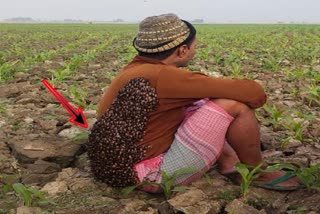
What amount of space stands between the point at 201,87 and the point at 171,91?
6.4 inches

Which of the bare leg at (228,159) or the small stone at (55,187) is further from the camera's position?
the bare leg at (228,159)

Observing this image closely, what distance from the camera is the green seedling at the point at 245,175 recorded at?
267cm

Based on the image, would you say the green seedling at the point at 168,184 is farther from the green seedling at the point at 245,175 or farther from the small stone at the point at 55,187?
the small stone at the point at 55,187

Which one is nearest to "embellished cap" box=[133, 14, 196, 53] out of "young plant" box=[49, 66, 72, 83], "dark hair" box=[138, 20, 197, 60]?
"dark hair" box=[138, 20, 197, 60]

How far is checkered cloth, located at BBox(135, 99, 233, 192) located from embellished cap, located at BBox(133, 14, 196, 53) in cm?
39

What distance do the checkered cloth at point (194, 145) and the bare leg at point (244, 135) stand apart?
4cm

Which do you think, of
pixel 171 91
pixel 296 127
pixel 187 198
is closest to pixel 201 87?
pixel 171 91

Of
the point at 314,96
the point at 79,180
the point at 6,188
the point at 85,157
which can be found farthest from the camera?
the point at 314,96

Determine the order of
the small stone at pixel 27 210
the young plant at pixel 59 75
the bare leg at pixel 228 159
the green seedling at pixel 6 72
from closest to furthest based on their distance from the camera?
the small stone at pixel 27 210 → the bare leg at pixel 228 159 → the young plant at pixel 59 75 → the green seedling at pixel 6 72

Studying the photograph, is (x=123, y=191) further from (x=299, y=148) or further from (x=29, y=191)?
(x=299, y=148)

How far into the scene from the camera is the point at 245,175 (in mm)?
2684

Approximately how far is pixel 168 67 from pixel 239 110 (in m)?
0.46

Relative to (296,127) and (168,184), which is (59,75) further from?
(168,184)

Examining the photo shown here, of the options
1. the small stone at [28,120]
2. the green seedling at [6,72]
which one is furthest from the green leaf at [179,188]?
the green seedling at [6,72]
